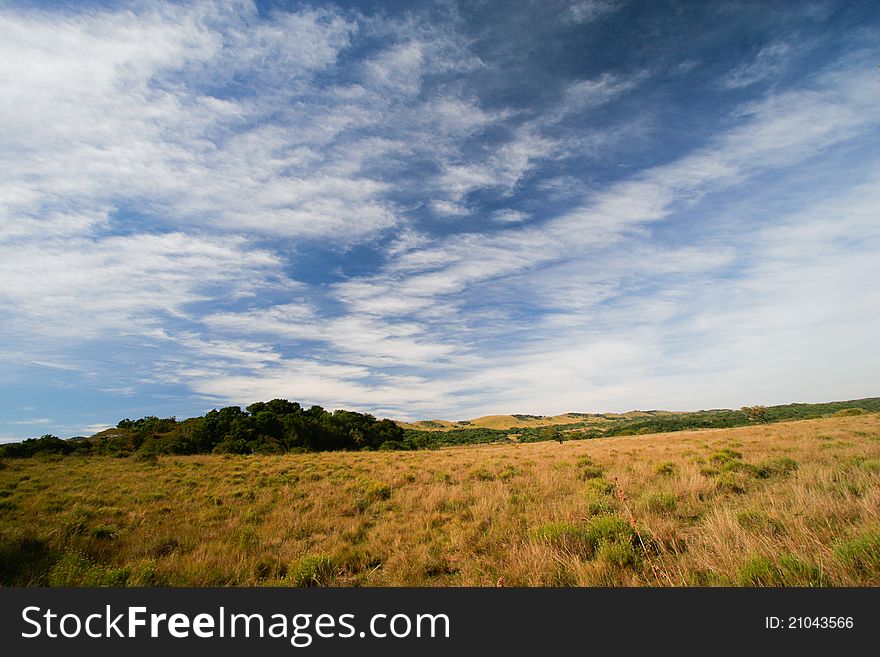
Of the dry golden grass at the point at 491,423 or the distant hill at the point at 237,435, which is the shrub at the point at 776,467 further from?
the dry golden grass at the point at 491,423

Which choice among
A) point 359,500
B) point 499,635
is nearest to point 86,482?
point 359,500

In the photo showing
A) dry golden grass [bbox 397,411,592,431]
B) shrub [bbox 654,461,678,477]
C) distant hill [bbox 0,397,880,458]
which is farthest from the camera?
dry golden grass [bbox 397,411,592,431]

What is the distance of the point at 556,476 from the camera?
12273 mm

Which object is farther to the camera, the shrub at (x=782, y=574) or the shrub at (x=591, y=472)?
the shrub at (x=591, y=472)

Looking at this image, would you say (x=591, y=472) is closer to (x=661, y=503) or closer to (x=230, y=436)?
(x=661, y=503)

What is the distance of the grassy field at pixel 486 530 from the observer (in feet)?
14.2

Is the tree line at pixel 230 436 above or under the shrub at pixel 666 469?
above

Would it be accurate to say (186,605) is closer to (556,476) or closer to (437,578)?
(437,578)

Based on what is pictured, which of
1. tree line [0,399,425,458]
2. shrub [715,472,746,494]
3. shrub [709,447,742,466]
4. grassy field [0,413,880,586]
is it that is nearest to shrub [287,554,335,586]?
grassy field [0,413,880,586]

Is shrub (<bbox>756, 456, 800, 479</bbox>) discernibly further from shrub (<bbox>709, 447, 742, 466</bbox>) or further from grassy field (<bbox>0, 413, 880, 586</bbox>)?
shrub (<bbox>709, 447, 742, 466</bbox>)

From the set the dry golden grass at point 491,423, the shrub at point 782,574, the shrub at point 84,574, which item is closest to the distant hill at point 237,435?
the shrub at point 84,574

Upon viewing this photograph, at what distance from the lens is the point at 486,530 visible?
24.0 feet

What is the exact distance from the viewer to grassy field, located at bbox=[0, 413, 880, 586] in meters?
4.33

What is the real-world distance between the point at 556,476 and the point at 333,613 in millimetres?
10422
